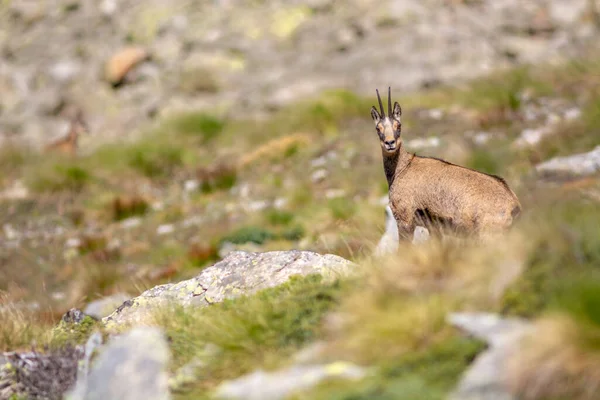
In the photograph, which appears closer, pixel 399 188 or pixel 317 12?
pixel 399 188

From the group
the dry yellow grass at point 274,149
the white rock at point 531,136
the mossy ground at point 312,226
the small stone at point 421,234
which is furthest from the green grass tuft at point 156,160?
the small stone at point 421,234

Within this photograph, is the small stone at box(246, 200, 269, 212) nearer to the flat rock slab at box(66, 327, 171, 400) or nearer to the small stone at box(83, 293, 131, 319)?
the small stone at box(83, 293, 131, 319)

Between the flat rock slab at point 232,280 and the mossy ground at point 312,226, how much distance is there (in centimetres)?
46

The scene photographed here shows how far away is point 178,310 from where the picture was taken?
21.0 feet

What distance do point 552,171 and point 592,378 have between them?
823 centimetres

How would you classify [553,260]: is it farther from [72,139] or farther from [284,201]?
[72,139]

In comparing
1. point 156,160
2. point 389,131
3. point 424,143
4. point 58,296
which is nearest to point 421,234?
point 389,131

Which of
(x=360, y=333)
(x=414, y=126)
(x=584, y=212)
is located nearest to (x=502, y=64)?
(x=414, y=126)

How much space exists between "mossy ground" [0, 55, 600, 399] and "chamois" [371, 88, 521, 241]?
527 mm

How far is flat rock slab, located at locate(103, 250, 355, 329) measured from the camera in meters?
6.91

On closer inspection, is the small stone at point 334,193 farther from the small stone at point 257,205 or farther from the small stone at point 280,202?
the small stone at point 257,205

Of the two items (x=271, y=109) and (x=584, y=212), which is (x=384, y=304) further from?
(x=271, y=109)

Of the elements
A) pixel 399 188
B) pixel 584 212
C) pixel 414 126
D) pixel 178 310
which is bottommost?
pixel 414 126

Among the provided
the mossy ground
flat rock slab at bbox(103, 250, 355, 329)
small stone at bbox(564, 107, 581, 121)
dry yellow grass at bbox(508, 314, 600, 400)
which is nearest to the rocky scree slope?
the mossy ground
